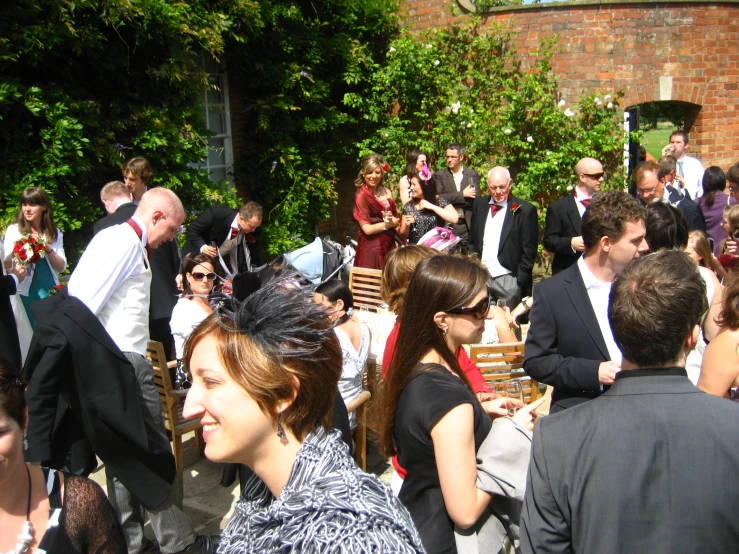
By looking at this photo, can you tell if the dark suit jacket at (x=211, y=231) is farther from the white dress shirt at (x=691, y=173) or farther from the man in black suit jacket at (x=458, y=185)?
the white dress shirt at (x=691, y=173)

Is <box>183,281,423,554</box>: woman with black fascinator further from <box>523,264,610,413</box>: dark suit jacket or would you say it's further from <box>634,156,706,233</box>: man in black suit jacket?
<box>634,156,706,233</box>: man in black suit jacket

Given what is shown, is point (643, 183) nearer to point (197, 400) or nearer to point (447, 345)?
point (447, 345)

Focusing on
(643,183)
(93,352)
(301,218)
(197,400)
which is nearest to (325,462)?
(197,400)

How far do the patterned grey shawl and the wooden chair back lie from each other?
16.0 feet

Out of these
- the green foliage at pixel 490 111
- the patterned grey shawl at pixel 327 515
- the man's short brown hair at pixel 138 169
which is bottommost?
the patterned grey shawl at pixel 327 515

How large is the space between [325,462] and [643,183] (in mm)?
5288

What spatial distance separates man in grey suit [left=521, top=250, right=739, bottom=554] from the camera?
1685 millimetres

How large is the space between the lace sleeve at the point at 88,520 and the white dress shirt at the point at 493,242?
4.75 metres

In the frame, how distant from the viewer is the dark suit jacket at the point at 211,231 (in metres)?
6.27

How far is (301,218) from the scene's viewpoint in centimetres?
944

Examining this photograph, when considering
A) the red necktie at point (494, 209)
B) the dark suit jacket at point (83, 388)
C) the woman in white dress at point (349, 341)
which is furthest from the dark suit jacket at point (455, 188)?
the dark suit jacket at point (83, 388)

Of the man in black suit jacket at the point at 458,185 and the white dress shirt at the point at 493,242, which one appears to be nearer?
the white dress shirt at the point at 493,242

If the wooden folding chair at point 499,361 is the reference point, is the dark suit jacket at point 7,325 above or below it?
above

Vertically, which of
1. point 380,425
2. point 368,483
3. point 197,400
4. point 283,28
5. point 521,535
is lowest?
point 521,535
